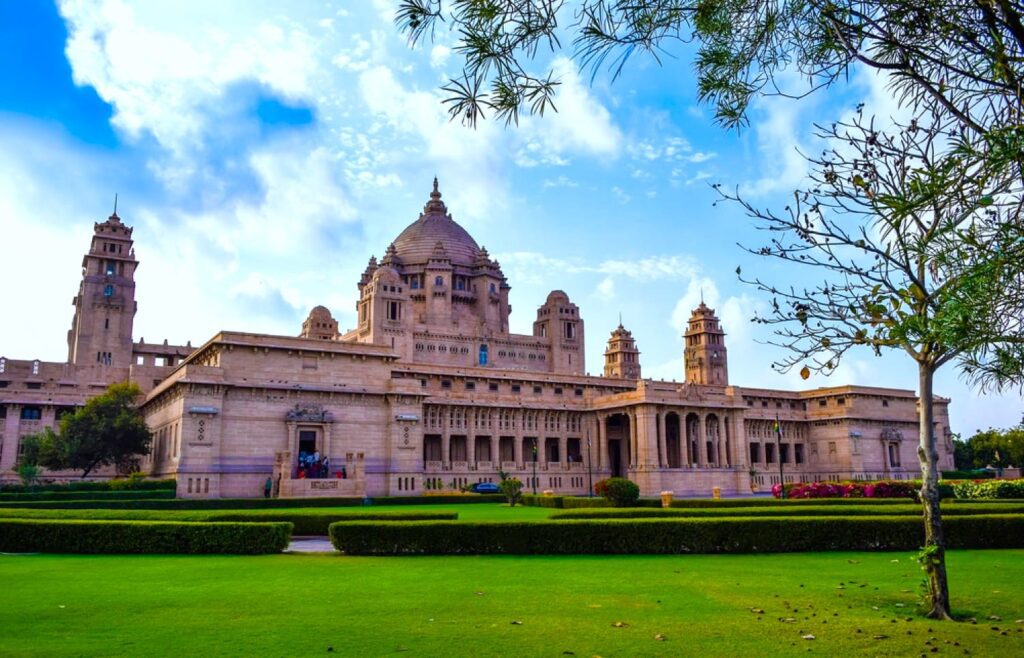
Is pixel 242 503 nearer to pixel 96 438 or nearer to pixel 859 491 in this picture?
pixel 96 438

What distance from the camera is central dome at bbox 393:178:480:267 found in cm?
9114

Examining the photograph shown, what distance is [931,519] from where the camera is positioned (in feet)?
38.8

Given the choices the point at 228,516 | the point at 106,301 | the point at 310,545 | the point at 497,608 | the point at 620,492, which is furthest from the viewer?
the point at 106,301

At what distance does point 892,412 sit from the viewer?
85.1 meters

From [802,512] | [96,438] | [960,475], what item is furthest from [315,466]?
[960,475]

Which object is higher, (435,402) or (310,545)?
(435,402)

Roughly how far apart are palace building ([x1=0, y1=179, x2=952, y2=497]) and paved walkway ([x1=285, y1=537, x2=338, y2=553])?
22.5 m

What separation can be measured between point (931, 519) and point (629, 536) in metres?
8.79

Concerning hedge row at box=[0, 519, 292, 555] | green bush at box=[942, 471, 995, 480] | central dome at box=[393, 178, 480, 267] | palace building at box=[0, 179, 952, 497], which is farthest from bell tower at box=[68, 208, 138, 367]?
green bush at box=[942, 471, 995, 480]

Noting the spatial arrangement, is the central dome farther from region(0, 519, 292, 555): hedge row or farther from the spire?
region(0, 519, 292, 555): hedge row

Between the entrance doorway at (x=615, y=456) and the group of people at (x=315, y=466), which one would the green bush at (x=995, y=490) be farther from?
the group of people at (x=315, y=466)

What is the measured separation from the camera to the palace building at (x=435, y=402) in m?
50.5

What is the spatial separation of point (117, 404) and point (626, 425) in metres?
42.8

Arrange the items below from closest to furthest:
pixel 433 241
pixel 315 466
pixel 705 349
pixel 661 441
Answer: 1. pixel 315 466
2. pixel 661 441
3. pixel 433 241
4. pixel 705 349
